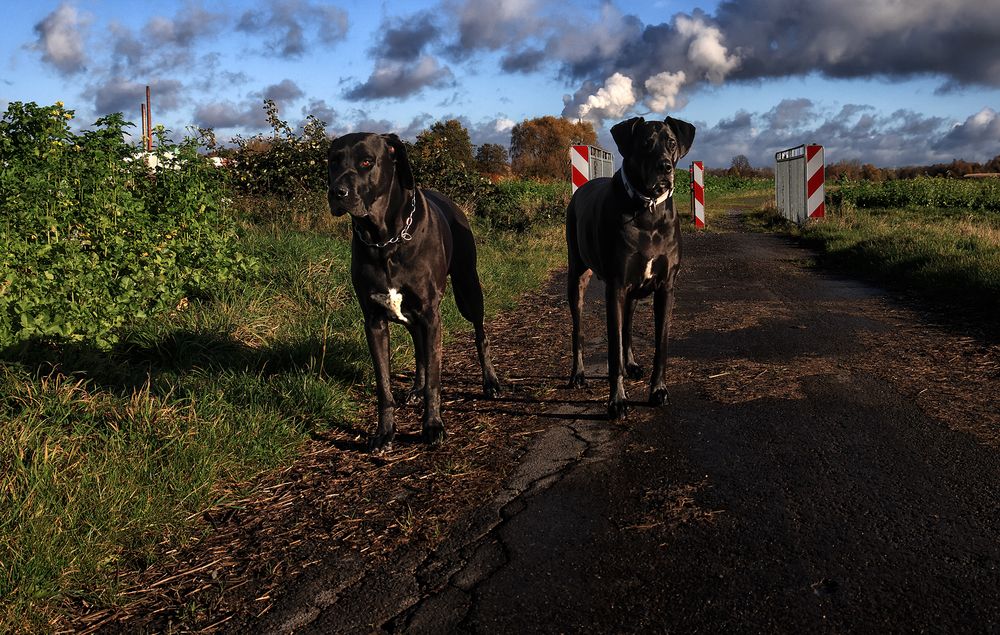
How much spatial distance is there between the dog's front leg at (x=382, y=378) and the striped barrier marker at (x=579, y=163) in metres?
9.95

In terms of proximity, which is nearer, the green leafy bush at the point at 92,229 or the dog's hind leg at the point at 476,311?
the green leafy bush at the point at 92,229

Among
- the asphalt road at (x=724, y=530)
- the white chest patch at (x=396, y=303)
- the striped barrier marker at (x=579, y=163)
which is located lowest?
the asphalt road at (x=724, y=530)

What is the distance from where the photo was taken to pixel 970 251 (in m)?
10.4

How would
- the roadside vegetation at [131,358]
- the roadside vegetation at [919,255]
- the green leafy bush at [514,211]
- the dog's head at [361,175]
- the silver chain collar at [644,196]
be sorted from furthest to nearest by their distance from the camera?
the green leafy bush at [514,211]
the roadside vegetation at [919,255]
the silver chain collar at [644,196]
the dog's head at [361,175]
the roadside vegetation at [131,358]

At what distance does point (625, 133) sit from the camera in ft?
15.3

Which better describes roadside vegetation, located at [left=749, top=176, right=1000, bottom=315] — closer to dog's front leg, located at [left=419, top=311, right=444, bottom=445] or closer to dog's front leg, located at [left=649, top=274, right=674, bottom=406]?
dog's front leg, located at [left=649, top=274, right=674, bottom=406]

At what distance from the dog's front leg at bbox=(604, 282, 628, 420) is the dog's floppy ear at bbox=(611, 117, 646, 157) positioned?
2.77 feet

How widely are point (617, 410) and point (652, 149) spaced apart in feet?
5.22

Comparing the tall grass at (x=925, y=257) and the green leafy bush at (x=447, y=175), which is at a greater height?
the green leafy bush at (x=447, y=175)

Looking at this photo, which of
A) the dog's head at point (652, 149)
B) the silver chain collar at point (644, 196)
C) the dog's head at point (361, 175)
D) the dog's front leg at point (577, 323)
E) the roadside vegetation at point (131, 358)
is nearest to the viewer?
the roadside vegetation at point (131, 358)

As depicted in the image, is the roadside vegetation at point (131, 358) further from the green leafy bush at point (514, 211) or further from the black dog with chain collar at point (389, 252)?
the green leafy bush at point (514, 211)

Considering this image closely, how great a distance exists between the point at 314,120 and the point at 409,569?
37.8 ft

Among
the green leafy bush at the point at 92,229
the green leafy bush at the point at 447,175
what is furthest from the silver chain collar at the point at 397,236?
the green leafy bush at the point at 447,175

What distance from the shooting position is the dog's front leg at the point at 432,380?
4305mm
